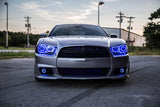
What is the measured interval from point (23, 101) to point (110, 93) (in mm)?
1404

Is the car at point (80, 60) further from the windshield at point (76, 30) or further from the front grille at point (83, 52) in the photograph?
the windshield at point (76, 30)

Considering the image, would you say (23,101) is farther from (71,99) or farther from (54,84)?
(54,84)

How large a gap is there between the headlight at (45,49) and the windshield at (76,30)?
120 centimetres

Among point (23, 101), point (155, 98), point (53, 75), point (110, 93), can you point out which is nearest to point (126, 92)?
point (110, 93)

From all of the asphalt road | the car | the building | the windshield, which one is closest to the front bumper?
the car

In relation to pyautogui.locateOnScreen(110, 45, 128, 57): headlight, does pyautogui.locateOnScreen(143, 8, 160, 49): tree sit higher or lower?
higher

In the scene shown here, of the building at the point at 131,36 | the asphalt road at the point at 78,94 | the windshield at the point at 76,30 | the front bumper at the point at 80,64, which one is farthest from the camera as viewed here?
the building at the point at 131,36

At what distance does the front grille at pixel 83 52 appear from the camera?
11.9 feet

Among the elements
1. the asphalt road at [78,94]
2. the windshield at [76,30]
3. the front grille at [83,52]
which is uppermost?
the windshield at [76,30]

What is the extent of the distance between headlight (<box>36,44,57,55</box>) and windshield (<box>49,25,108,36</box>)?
120 centimetres

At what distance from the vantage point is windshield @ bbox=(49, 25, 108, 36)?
16.8ft

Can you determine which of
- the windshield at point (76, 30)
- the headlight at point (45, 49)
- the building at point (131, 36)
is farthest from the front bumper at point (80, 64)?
the building at point (131, 36)

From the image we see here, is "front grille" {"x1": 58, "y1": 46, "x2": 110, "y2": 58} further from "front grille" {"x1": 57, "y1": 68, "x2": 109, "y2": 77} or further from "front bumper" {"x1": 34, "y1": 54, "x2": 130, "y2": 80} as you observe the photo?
"front grille" {"x1": 57, "y1": 68, "x2": 109, "y2": 77}

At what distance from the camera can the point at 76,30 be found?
17.4 feet
